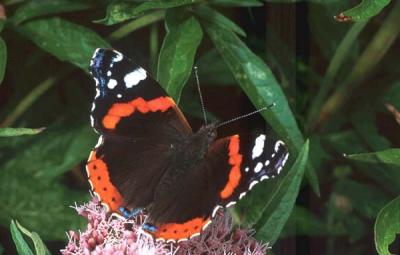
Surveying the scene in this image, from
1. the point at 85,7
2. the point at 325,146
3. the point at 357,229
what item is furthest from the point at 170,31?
Answer: the point at 357,229

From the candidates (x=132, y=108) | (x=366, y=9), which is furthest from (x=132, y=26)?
(x=366, y=9)

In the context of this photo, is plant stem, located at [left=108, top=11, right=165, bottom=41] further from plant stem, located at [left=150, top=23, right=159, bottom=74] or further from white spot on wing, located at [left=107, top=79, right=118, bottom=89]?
white spot on wing, located at [left=107, top=79, right=118, bottom=89]

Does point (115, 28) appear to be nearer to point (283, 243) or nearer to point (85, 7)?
point (85, 7)

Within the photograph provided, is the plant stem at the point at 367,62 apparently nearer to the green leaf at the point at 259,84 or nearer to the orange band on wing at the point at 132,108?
the green leaf at the point at 259,84

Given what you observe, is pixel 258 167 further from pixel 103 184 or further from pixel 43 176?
pixel 43 176

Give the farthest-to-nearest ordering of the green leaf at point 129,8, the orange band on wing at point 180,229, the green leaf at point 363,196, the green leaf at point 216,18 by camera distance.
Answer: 1. the green leaf at point 363,196
2. the green leaf at point 216,18
3. the green leaf at point 129,8
4. the orange band on wing at point 180,229

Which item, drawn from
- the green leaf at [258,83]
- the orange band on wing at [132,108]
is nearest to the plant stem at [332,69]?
the green leaf at [258,83]
